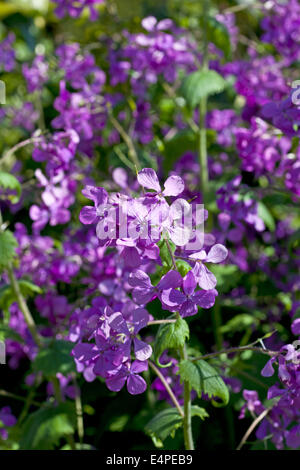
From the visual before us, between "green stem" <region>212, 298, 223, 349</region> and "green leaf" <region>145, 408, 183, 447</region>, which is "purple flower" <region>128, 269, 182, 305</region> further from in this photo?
"green stem" <region>212, 298, 223, 349</region>

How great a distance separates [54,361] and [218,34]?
1571 millimetres

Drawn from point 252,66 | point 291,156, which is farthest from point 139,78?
point 291,156

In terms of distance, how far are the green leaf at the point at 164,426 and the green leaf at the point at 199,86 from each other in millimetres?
1255

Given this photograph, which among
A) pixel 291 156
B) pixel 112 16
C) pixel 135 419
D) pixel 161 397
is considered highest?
pixel 112 16

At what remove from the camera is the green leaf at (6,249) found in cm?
186

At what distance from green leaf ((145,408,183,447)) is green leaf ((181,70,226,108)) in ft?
4.12

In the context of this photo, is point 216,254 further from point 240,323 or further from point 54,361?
point 240,323

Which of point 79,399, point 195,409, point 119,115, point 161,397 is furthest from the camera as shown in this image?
point 119,115

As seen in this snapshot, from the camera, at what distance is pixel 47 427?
6.30 ft

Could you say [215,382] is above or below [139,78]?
below

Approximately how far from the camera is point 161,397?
1.84m

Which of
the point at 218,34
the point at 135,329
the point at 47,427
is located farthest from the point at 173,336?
the point at 218,34

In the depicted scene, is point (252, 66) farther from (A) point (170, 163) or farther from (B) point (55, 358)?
(B) point (55, 358)

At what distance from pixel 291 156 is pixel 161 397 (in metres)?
0.88
